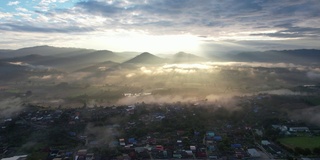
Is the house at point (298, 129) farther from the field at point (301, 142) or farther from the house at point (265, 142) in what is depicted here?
the house at point (265, 142)

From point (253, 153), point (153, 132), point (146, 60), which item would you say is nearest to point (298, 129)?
point (253, 153)

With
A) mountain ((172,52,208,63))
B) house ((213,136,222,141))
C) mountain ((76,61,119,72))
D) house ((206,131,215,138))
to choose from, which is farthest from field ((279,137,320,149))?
mountain ((172,52,208,63))

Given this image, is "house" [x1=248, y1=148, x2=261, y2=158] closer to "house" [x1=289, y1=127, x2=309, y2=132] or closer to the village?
the village

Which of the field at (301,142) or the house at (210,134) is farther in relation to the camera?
the house at (210,134)

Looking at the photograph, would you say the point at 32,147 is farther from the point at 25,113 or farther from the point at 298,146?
the point at 298,146

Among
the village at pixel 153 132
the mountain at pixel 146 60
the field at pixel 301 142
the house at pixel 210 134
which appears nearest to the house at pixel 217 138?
the village at pixel 153 132

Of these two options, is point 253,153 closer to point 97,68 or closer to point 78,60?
point 97,68

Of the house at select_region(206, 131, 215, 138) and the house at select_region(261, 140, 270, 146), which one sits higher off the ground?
the house at select_region(206, 131, 215, 138)
